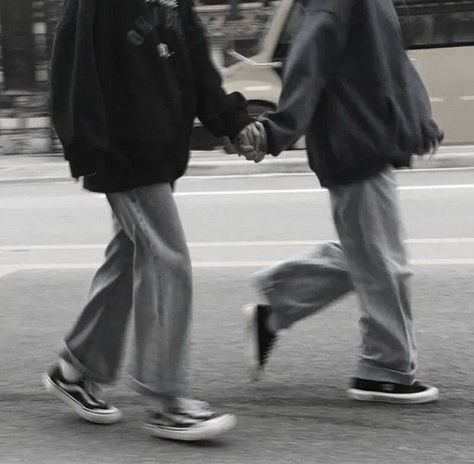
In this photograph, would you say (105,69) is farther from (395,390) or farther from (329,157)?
(395,390)

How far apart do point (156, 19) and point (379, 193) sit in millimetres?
A: 971

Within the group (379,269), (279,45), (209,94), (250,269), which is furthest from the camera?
(279,45)

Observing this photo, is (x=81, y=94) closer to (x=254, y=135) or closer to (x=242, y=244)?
(x=254, y=135)

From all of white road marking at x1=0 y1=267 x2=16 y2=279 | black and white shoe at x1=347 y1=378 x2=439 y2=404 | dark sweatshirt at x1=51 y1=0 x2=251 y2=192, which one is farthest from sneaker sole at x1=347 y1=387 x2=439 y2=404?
white road marking at x1=0 y1=267 x2=16 y2=279

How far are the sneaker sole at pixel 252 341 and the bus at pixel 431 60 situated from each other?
943cm

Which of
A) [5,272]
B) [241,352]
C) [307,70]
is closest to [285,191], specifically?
[5,272]

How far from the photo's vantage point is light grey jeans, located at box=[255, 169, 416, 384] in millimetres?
3693

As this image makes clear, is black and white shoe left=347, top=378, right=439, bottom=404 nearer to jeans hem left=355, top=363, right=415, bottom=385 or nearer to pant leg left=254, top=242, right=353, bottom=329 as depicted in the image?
jeans hem left=355, top=363, right=415, bottom=385

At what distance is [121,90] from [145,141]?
172mm

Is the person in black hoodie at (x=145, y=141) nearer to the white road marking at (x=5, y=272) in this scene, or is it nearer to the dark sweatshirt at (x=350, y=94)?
the dark sweatshirt at (x=350, y=94)

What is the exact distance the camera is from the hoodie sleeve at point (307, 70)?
3.53 meters

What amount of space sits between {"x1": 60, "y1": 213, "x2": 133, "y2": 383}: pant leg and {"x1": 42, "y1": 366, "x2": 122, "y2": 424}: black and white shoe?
0.26 ft

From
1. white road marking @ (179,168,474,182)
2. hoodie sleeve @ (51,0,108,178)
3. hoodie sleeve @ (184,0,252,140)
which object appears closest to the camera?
hoodie sleeve @ (51,0,108,178)

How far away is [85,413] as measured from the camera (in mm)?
3672
